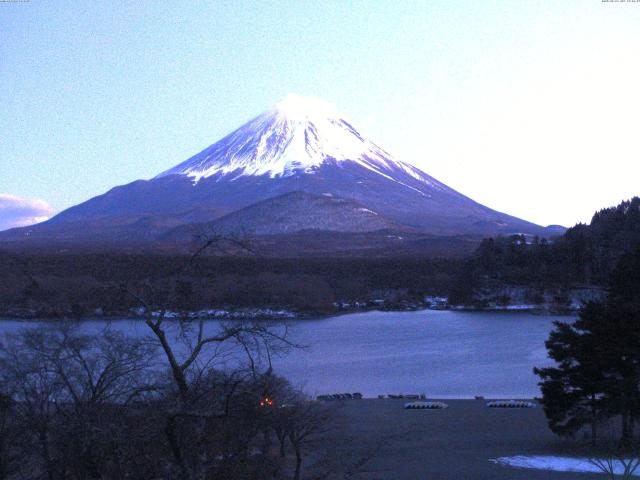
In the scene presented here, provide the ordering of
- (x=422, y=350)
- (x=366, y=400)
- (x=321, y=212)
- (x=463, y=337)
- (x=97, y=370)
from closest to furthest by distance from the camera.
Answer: (x=97, y=370)
(x=366, y=400)
(x=422, y=350)
(x=463, y=337)
(x=321, y=212)

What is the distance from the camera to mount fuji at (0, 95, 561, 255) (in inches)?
2692

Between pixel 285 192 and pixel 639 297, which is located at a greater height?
pixel 285 192

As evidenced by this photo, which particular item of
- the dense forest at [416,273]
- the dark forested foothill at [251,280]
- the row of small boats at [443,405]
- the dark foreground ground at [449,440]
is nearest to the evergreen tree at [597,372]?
the dark foreground ground at [449,440]

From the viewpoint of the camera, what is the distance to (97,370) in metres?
6.62

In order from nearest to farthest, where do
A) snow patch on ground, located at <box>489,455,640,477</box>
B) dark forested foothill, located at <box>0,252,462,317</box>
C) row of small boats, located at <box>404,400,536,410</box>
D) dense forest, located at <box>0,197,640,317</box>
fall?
snow patch on ground, located at <box>489,455,640,477</box> < row of small boats, located at <box>404,400,536,410</box> < dark forested foothill, located at <box>0,252,462,317</box> < dense forest, located at <box>0,197,640,317</box>

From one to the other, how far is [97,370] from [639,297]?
8326mm

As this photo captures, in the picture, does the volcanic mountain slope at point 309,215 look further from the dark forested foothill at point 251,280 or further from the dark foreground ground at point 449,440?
the dark foreground ground at point 449,440

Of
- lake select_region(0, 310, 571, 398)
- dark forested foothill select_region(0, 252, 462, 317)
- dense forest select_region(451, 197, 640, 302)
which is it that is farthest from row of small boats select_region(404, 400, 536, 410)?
dense forest select_region(451, 197, 640, 302)

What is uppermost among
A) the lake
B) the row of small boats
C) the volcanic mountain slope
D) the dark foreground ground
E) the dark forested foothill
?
the volcanic mountain slope

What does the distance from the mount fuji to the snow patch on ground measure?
47.2 m

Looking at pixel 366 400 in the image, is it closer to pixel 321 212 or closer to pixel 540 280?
pixel 540 280

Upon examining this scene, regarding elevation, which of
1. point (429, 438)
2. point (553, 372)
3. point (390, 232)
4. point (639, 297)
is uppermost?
point (390, 232)

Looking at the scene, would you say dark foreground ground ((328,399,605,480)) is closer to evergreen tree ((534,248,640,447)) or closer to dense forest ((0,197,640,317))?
evergreen tree ((534,248,640,447))

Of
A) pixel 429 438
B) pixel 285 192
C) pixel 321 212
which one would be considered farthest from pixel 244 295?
pixel 285 192
